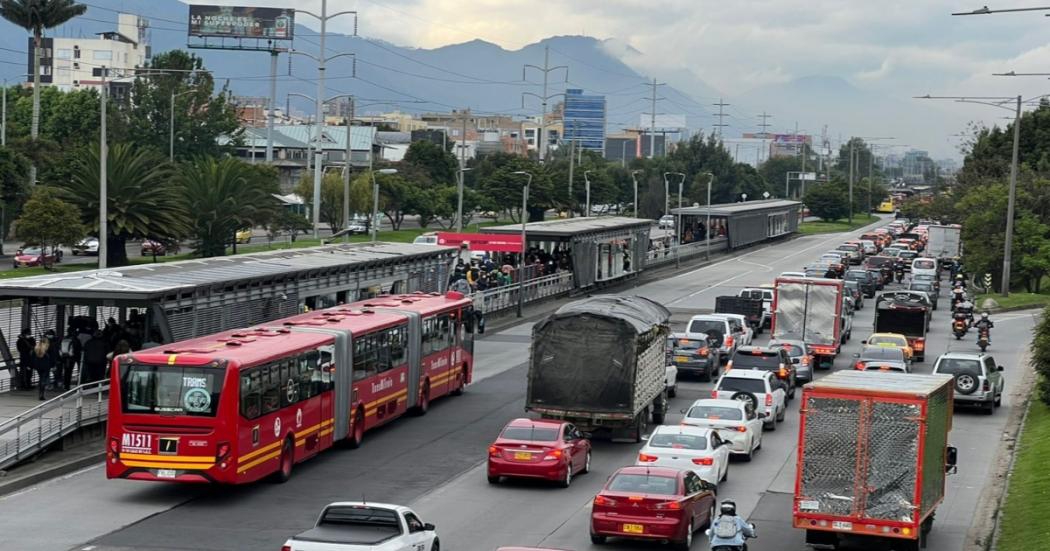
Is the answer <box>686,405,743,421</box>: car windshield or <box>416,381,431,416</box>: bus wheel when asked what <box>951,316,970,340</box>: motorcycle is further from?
<box>686,405,743,421</box>: car windshield

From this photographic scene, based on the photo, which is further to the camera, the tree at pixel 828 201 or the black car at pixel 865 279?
the tree at pixel 828 201

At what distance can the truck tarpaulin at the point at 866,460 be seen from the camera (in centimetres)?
2192

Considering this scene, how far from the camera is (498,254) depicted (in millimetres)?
72062

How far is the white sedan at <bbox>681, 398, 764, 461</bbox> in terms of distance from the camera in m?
31.7

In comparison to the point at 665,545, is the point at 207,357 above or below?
above

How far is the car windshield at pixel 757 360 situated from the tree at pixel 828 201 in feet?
434

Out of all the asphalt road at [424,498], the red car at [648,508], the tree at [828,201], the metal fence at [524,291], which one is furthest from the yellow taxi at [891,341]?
the tree at [828,201]

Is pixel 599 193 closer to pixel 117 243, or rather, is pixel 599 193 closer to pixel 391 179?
pixel 391 179

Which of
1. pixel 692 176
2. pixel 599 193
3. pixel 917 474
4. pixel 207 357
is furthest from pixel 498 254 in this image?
pixel 692 176

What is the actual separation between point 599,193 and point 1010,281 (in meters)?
63.1

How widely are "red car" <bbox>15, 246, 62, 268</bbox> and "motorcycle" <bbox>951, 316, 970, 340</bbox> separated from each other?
38042 mm

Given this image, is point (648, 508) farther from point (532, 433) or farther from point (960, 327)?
point (960, 327)

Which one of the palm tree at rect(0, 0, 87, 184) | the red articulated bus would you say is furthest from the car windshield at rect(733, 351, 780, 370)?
the palm tree at rect(0, 0, 87, 184)

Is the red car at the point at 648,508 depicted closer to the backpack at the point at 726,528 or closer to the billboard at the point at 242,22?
the backpack at the point at 726,528
